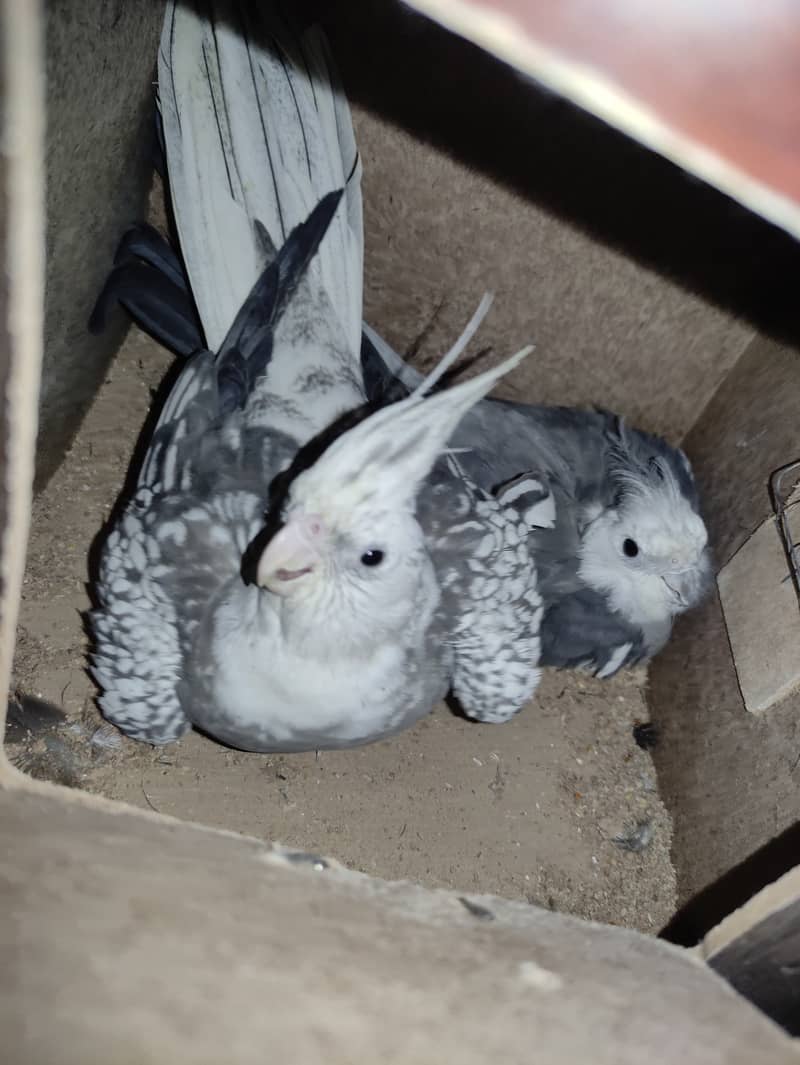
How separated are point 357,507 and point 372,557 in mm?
149

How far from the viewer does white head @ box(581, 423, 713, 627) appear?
105 inches

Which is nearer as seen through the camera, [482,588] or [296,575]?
[296,575]

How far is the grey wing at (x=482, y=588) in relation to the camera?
2357mm

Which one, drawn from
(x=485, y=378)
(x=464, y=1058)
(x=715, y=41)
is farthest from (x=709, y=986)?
(x=715, y=41)

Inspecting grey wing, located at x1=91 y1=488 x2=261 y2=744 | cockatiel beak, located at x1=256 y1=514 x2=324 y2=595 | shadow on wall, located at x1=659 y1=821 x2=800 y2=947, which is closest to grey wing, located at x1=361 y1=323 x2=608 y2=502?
grey wing, located at x1=91 y1=488 x2=261 y2=744

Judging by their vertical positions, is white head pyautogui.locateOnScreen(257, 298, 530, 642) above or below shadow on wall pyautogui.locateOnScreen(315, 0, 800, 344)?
below

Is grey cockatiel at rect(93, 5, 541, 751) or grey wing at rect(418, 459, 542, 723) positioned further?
grey wing at rect(418, 459, 542, 723)

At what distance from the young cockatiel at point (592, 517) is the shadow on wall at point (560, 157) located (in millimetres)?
598

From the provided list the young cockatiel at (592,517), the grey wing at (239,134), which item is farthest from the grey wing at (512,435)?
the grey wing at (239,134)

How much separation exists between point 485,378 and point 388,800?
1493mm

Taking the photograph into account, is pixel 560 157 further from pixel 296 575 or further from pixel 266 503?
pixel 296 575

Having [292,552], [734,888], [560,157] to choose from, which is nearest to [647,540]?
[734,888]

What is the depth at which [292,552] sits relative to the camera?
1.69 m

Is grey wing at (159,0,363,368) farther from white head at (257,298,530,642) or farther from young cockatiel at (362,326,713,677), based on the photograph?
white head at (257,298,530,642)
